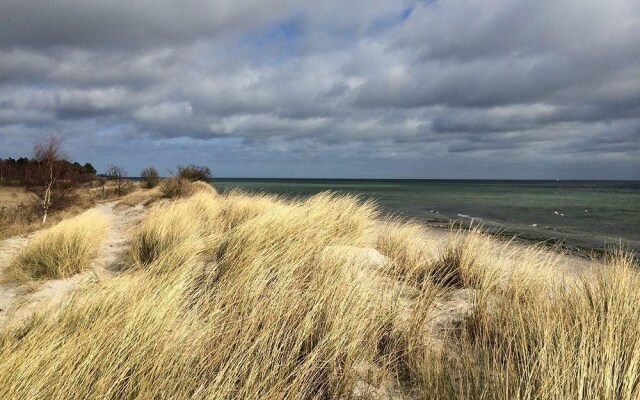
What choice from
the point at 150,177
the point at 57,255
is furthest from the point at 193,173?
the point at 57,255

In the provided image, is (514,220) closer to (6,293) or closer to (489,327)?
(489,327)

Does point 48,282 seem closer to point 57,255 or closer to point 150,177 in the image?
point 57,255

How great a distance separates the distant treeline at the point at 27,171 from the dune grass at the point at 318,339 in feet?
46.7

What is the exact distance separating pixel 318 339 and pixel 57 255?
5.59 meters

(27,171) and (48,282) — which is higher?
(27,171)

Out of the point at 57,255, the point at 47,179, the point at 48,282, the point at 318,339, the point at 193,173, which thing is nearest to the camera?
the point at 318,339

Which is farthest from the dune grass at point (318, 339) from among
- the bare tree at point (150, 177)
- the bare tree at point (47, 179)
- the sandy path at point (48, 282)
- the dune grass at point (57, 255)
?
the bare tree at point (150, 177)

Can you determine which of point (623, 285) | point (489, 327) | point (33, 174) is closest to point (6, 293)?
point (489, 327)

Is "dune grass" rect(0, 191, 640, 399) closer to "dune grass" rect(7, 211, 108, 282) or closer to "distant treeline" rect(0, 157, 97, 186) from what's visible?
"dune grass" rect(7, 211, 108, 282)

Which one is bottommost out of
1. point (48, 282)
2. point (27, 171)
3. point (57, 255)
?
point (48, 282)

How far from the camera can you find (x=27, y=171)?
15.0 meters

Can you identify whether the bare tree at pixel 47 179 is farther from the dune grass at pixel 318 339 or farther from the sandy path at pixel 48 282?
the dune grass at pixel 318 339

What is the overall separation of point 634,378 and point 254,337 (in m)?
2.46

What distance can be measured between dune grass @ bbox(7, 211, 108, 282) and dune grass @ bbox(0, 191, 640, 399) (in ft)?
8.72
